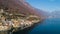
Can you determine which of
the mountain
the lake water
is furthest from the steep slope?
the lake water

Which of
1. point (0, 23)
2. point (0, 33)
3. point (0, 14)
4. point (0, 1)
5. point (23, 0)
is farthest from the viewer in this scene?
point (23, 0)

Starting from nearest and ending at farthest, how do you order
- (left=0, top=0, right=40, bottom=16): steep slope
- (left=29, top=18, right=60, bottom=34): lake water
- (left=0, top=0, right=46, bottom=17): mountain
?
1. (left=29, top=18, right=60, bottom=34): lake water
2. (left=0, top=0, right=46, bottom=17): mountain
3. (left=0, top=0, right=40, bottom=16): steep slope

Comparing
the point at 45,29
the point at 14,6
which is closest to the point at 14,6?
the point at 14,6

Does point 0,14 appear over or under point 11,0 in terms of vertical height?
under

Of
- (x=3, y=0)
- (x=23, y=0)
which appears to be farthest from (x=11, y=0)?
(x=23, y=0)

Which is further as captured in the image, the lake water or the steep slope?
the steep slope

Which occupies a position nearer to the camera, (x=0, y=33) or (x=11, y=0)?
(x=0, y=33)

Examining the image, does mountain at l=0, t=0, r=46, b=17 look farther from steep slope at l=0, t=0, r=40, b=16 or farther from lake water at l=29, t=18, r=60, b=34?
lake water at l=29, t=18, r=60, b=34

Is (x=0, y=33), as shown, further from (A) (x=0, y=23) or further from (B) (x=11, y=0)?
(B) (x=11, y=0)

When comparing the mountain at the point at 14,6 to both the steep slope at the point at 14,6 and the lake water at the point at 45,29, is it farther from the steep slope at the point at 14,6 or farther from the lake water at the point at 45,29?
the lake water at the point at 45,29

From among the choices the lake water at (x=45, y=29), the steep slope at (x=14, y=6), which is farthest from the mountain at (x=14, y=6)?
the lake water at (x=45, y=29)

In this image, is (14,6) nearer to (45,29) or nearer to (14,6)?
(14,6)
